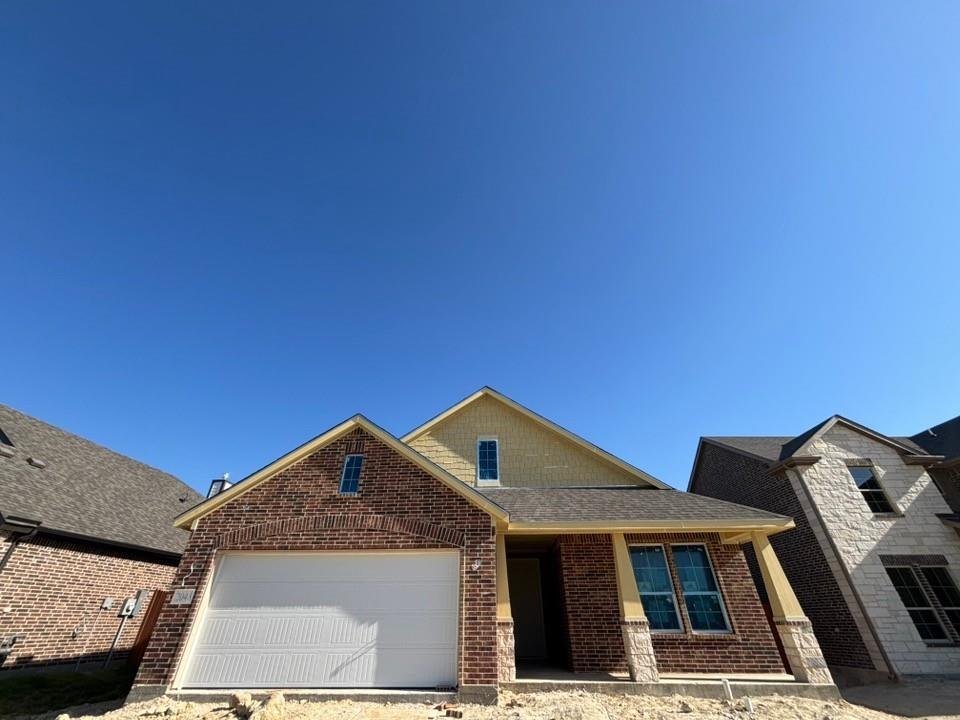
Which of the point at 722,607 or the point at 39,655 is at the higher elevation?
the point at 722,607

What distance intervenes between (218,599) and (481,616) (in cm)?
555

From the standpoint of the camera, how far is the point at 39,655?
1005cm

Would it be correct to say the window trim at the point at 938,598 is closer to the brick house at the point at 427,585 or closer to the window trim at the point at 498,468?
the brick house at the point at 427,585

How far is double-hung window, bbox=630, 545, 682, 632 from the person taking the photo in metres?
9.83

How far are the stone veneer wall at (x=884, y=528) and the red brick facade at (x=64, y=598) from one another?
21619mm

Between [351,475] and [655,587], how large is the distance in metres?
7.86

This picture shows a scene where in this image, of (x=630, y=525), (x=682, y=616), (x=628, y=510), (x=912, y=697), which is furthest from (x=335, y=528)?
(x=912, y=697)

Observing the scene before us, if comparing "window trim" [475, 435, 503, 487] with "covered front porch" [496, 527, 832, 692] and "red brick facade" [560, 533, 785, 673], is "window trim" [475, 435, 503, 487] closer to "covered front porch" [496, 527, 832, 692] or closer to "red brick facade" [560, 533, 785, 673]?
"covered front porch" [496, 527, 832, 692]

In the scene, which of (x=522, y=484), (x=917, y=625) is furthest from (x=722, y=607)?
(x=917, y=625)

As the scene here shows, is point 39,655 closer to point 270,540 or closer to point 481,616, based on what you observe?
point 270,540

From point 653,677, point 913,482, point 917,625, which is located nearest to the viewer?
point 653,677

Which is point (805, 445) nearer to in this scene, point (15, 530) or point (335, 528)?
point (335, 528)

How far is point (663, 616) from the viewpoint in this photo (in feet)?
32.4

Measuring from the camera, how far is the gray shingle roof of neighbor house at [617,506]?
9.59 metres
